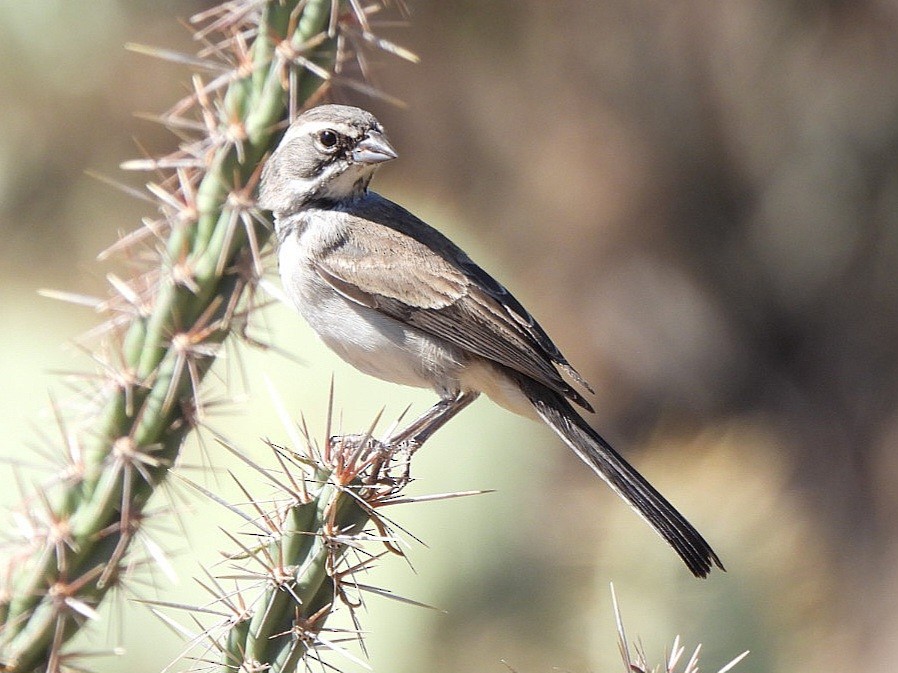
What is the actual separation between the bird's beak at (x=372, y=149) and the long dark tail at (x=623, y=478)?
0.92m

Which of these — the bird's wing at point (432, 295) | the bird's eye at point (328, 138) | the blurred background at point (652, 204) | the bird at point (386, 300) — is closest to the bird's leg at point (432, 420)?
the bird at point (386, 300)

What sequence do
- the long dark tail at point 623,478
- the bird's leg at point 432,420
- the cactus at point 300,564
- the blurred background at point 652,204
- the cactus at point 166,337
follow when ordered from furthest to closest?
the blurred background at point 652,204
the bird's leg at point 432,420
the long dark tail at point 623,478
the cactus at point 166,337
the cactus at point 300,564

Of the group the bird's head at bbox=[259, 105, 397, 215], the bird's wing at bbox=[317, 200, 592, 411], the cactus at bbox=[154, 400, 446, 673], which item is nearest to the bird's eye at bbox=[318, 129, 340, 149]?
the bird's head at bbox=[259, 105, 397, 215]

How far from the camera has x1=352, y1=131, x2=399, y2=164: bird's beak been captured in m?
3.80

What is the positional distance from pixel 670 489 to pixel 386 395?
71.0 inches

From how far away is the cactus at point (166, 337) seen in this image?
121 inches

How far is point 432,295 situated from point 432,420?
0.46 m

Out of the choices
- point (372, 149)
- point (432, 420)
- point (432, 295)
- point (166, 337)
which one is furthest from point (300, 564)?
point (372, 149)

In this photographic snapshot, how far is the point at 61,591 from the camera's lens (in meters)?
3.03

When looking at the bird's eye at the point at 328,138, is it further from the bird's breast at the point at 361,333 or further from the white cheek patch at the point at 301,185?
the bird's breast at the point at 361,333

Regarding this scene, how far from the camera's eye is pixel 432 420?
3.81 metres

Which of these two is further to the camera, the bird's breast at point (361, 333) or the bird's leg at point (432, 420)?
the bird's breast at point (361, 333)

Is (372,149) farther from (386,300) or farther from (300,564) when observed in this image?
(300,564)

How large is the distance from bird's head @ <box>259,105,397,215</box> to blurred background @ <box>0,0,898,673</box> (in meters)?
2.44
